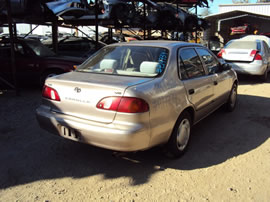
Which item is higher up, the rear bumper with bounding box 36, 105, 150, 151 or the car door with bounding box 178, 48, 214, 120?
the car door with bounding box 178, 48, 214, 120

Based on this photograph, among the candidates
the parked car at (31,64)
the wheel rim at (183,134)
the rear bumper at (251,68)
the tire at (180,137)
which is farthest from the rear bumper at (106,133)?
the rear bumper at (251,68)

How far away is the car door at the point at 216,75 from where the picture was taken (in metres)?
4.53

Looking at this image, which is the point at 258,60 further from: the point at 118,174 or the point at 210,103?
the point at 118,174

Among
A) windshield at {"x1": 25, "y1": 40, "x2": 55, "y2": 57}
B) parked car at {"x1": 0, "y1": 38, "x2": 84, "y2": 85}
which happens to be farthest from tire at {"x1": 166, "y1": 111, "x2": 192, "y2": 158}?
windshield at {"x1": 25, "y1": 40, "x2": 55, "y2": 57}

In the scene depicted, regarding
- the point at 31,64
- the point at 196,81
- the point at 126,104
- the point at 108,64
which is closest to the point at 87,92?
Answer: the point at 126,104

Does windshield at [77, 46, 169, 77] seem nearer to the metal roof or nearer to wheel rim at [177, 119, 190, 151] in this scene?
wheel rim at [177, 119, 190, 151]

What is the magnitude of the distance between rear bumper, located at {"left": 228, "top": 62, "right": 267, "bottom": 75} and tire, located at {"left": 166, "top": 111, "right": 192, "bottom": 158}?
6.12 m

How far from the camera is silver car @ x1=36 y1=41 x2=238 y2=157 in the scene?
289 centimetres

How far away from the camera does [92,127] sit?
2.99 metres

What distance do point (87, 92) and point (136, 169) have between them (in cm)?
116

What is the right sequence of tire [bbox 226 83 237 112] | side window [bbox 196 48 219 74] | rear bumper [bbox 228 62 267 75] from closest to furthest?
1. side window [bbox 196 48 219 74]
2. tire [bbox 226 83 237 112]
3. rear bumper [bbox 228 62 267 75]

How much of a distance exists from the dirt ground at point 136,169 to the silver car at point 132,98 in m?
0.40

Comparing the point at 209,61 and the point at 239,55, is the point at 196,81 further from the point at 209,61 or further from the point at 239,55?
the point at 239,55

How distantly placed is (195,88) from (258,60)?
20.1ft
